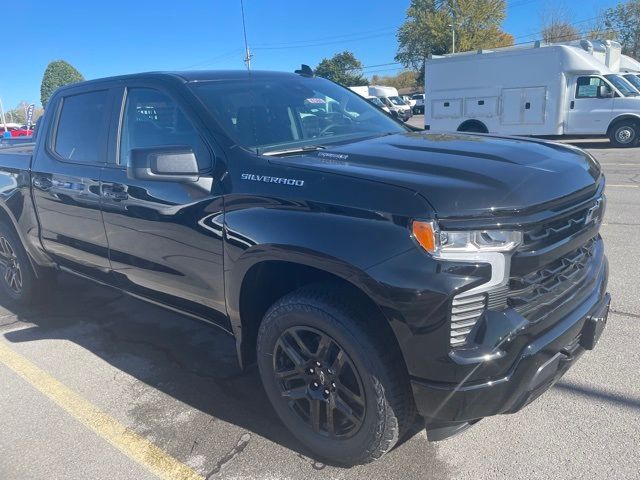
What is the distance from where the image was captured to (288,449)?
284cm

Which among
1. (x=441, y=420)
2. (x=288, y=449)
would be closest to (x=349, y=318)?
(x=441, y=420)

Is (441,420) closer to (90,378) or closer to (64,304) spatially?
(90,378)

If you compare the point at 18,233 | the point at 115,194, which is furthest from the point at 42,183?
the point at 115,194

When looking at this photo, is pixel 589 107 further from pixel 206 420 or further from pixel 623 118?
pixel 206 420

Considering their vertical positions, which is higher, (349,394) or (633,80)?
(633,80)

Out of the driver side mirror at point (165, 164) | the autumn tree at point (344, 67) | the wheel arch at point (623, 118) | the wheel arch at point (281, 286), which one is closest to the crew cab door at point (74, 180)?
the driver side mirror at point (165, 164)

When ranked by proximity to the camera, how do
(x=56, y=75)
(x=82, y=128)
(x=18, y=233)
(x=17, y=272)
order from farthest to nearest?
(x=56, y=75) < (x=17, y=272) < (x=18, y=233) < (x=82, y=128)

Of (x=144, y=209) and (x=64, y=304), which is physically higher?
(x=144, y=209)

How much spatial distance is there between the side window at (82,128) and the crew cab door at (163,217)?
0.88ft

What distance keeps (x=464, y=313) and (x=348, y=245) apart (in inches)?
21.2

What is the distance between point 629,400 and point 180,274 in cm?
257

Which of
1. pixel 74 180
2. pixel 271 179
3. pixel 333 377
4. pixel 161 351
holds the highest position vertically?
pixel 271 179

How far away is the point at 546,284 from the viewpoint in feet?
7.66

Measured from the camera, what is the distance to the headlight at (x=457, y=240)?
2.14 metres
